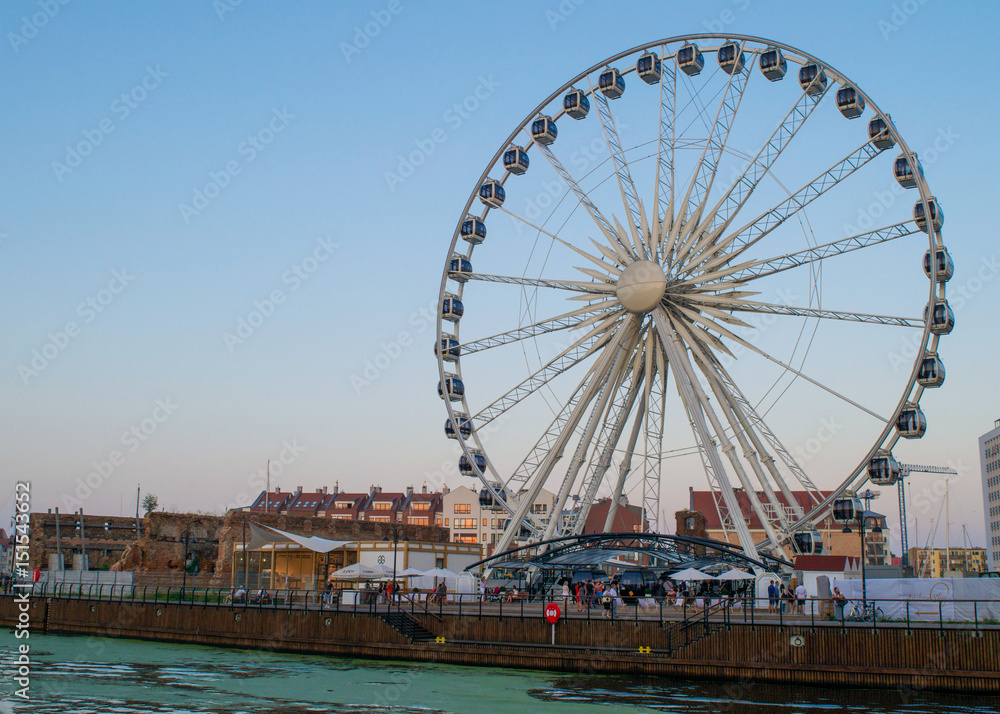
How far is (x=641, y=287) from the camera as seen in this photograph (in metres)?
41.8

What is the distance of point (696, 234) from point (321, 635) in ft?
72.9

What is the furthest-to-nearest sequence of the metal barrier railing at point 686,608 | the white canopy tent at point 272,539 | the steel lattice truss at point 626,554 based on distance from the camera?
1. the white canopy tent at point 272,539
2. the steel lattice truss at point 626,554
3. the metal barrier railing at point 686,608

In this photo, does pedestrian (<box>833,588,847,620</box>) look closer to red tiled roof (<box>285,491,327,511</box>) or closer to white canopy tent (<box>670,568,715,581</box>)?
white canopy tent (<box>670,568,715,581</box>)

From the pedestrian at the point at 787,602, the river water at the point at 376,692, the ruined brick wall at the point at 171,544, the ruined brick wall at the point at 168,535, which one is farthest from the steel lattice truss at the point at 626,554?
the ruined brick wall at the point at 171,544

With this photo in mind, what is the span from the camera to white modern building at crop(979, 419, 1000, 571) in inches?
5472

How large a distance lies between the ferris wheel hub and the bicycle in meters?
14.6

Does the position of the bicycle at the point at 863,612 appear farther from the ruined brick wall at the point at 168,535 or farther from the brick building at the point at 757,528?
the ruined brick wall at the point at 168,535

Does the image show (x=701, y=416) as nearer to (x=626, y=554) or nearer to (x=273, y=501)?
(x=626, y=554)

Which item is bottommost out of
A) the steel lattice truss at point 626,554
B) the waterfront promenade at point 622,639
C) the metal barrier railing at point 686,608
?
the waterfront promenade at point 622,639

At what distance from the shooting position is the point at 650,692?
27.4 meters

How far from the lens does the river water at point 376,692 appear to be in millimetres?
24438

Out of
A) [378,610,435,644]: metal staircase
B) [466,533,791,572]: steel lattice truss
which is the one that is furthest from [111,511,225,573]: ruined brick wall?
[378,610,435,644]: metal staircase

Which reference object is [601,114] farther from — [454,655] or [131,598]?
[131,598]

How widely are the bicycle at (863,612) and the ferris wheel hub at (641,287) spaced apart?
14.6 m
